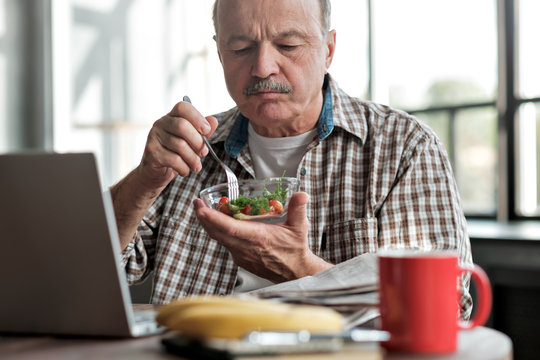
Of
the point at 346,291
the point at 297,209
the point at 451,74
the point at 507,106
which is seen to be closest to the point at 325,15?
the point at 297,209

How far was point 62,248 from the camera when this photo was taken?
2.09 feet

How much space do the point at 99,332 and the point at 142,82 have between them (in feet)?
13.6

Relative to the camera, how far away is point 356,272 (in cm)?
81

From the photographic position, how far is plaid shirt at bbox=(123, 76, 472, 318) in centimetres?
134

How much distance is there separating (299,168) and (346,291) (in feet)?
2.53

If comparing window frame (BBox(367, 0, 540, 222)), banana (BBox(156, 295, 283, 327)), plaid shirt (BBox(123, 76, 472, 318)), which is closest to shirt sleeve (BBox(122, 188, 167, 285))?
plaid shirt (BBox(123, 76, 472, 318))

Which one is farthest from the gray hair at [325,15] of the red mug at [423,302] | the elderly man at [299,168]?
the red mug at [423,302]

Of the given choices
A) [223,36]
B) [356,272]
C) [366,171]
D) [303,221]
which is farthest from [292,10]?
[356,272]

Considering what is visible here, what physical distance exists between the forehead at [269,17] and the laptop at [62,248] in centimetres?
90

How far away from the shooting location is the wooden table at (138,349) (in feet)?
1.75

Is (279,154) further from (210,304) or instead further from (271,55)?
(210,304)

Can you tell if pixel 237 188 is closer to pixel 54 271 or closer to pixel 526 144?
pixel 54 271

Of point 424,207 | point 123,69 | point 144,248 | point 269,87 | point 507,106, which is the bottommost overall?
point 144,248

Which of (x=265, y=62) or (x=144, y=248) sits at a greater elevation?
(x=265, y=62)
